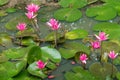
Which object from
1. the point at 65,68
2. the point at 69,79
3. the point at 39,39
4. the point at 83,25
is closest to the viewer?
the point at 69,79

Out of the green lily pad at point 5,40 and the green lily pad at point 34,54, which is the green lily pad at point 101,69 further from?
the green lily pad at point 5,40

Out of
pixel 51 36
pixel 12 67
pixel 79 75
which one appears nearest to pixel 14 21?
pixel 51 36

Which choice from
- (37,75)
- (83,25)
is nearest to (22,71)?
Answer: (37,75)

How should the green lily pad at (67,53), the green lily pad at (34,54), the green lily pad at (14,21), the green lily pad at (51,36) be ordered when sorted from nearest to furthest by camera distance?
1. the green lily pad at (34,54)
2. the green lily pad at (67,53)
3. the green lily pad at (51,36)
4. the green lily pad at (14,21)

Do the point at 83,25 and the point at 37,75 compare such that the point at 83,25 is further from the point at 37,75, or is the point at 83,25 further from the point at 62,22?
the point at 37,75

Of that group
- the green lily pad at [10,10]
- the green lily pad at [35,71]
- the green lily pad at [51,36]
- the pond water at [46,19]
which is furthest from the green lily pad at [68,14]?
the green lily pad at [35,71]

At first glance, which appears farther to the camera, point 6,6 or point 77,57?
point 6,6

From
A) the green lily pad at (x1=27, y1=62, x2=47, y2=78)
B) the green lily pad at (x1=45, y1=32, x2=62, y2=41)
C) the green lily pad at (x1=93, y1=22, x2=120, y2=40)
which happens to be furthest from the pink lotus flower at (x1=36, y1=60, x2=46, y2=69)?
the green lily pad at (x1=93, y1=22, x2=120, y2=40)
